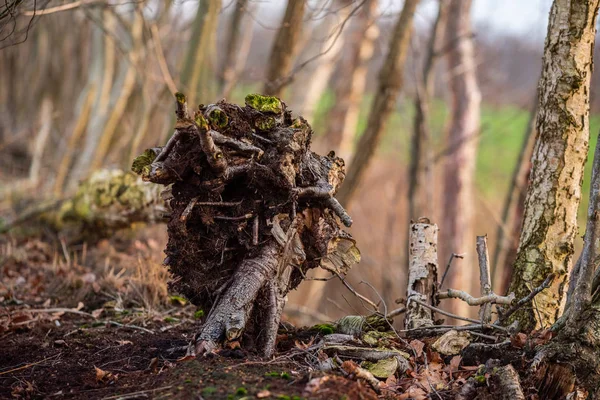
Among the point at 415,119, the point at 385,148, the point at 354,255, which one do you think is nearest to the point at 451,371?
the point at 354,255

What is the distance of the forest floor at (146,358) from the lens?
9.49ft

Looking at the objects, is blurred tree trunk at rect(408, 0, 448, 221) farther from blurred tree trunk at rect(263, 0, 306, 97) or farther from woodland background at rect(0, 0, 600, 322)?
blurred tree trunk at rect(263, 0, 306, 97)

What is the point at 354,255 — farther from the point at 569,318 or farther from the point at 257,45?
the point at 257,45

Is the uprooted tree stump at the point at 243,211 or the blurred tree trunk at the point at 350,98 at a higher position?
the blurred tree trunk at the point at 350,98

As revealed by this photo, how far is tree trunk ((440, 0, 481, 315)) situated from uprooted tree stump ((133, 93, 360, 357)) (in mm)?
9495

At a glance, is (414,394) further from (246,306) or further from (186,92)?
(186,92)

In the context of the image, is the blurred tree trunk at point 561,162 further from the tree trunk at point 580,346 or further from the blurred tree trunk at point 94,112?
the blurred tree trunk at point 94,112

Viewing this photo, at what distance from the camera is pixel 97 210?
23.4ft

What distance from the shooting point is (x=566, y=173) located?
385cm

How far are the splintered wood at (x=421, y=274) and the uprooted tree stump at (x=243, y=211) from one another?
63cm

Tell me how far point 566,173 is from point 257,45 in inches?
1203

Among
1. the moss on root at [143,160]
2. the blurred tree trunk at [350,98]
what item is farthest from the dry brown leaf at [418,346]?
the blurred tree trunk at [350,98]

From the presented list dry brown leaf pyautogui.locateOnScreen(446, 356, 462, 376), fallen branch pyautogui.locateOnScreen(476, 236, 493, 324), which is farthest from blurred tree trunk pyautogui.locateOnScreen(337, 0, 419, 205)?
dry brown leaf pyautogui.locateOnScreen(446, 356, 462, 376)

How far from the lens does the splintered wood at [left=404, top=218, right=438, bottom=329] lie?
158 inches
